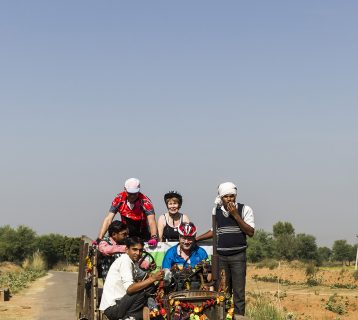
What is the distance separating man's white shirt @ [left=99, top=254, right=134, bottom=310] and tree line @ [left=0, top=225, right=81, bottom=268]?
59887mm

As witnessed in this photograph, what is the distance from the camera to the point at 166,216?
920 centimetres

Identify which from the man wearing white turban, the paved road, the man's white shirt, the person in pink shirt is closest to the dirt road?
the paved road

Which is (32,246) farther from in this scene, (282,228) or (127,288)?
(127,288)

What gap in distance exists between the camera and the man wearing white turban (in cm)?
838

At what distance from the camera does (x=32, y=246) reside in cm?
6912

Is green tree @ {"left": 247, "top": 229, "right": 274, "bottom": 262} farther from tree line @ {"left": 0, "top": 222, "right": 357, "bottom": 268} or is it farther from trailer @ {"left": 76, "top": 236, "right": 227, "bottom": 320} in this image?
trailer @ {"left": 76, "top": 236, "right": 227, "bottom": 320}

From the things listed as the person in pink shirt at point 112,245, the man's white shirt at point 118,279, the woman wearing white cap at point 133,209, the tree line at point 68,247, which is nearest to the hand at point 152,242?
the person in pink shirt at point 112,245

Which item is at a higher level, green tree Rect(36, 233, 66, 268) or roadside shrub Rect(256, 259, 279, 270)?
green tree Rect(36, 233, 66, 268)

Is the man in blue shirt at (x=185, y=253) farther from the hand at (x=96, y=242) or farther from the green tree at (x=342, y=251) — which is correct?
the green tree at (x=342, y=251)

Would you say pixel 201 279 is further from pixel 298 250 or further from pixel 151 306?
pixel 298 250

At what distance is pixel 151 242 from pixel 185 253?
0.57 m

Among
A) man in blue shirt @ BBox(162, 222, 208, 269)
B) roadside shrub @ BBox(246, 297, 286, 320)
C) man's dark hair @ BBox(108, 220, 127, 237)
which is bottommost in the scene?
roadside shrub @ BBox(246, 297, 286, 320)

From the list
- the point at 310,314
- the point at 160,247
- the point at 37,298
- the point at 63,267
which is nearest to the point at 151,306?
the point at 160,247

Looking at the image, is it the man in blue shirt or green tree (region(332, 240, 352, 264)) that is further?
green tree (region(332, 240, 352, 264))
